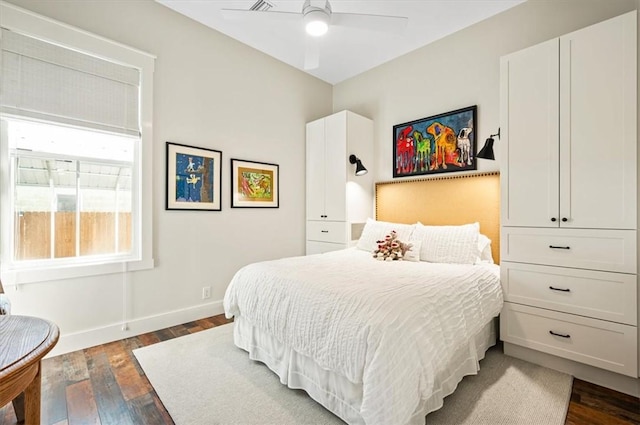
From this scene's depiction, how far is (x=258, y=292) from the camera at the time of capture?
2150 mm

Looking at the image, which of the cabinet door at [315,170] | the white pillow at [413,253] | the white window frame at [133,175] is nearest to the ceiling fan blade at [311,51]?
the cabinet door at [315,170]

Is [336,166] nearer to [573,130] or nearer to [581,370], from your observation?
[573,130]

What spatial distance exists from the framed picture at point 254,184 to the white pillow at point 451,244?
189 cm

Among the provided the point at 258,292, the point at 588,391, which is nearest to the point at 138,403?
the point at 258,292

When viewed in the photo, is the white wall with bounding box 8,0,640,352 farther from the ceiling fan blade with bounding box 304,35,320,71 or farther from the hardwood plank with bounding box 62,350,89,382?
the ceiling fan blade with bounding box 304,35,320,71

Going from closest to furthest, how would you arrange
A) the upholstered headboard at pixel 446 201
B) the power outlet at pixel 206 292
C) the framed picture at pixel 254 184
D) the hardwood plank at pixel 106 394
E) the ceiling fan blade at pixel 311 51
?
1. the hardwood plank at pixel 106 394
2. the ceiling fan blade at pixel 311 51
3. the upholstered headboard at pixel 446 201
4. the power outlet at pixel 206 292
5. the framed picture at pixel 254 184

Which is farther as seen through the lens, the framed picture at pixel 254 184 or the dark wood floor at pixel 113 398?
the framed picture at pixel 254 184

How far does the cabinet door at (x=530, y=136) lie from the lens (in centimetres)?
217

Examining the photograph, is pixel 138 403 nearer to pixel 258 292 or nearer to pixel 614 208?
pixel 258 292

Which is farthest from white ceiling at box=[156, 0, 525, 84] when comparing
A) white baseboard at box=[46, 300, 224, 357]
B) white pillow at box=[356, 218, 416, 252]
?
white baseboard at box=[46, 300, 224, 357]

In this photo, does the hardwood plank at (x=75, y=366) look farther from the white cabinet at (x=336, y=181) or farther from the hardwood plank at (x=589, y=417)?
the hardwood plank at (x=589, y=417)

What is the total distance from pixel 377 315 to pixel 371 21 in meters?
2.02

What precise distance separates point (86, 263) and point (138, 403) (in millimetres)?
1403

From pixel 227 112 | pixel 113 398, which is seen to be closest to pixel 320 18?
pixel 227 112
